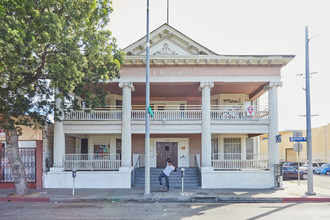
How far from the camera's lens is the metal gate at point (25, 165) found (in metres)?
16.9

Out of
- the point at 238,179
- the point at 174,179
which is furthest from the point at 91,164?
the point at 238,179

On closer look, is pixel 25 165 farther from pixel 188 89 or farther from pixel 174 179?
pixel 188 89

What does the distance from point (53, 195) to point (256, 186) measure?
10.7 m

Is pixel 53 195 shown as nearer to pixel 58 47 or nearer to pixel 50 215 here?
pixel 50 215

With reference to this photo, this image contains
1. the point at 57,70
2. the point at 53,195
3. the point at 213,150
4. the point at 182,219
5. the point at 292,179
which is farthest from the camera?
the point at 292,179

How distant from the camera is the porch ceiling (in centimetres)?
1841

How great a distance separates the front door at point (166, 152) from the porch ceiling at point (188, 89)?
353 centimetres

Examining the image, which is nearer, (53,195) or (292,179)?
(53,195)

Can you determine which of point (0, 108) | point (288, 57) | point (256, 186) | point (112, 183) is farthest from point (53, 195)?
point (288, 57)

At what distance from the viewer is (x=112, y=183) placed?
55.4ft

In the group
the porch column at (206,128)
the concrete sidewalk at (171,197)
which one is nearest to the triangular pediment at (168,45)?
the porch column at (206,128)

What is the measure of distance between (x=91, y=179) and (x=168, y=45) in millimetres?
8872

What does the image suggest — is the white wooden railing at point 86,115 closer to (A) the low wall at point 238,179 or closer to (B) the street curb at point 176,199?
(B) the street curb at point 176,199

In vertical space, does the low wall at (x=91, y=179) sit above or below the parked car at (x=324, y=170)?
above
